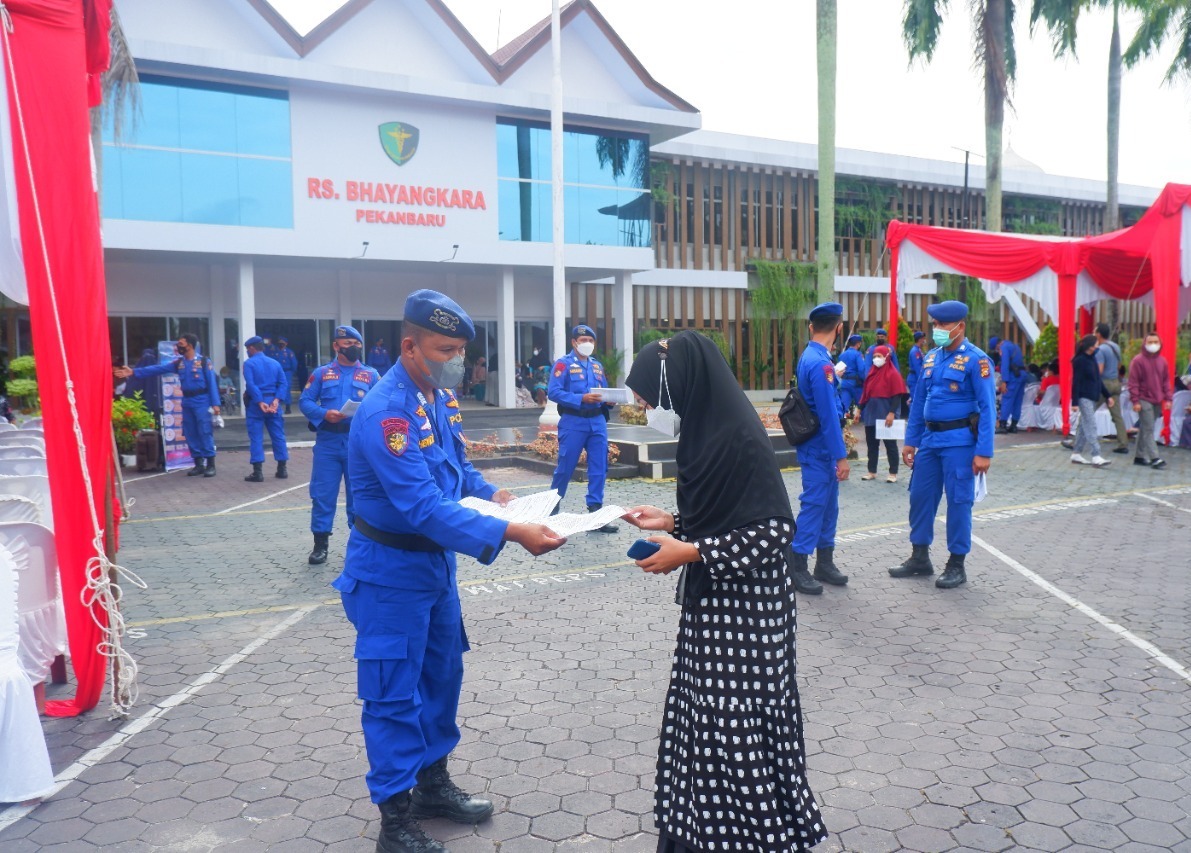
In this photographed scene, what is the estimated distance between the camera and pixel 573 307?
26.8 metres

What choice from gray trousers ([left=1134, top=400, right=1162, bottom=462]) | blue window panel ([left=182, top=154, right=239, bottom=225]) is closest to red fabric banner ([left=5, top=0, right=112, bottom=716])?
gray trousers ([left=1134, top=400, right=1162, bottom=462])

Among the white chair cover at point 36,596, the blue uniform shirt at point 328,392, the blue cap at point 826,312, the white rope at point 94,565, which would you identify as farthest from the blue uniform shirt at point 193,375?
the blue cap at point 826,312

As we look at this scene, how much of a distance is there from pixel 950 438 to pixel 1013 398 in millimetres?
12692

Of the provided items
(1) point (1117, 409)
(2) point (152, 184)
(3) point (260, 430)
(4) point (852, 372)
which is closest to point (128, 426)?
(3) point (260, 430)

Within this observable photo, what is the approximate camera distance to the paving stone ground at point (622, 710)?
3307 mm

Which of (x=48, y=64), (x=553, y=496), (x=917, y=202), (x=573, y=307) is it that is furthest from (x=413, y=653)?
(x=917, y=202)

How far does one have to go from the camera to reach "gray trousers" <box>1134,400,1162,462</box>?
12367 millimetres

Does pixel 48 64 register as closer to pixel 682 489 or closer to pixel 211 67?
pixel 682 489

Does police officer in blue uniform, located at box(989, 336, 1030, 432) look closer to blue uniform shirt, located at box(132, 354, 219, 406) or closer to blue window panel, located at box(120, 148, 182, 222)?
blue uniform shirt, located at box(132, 354, 219, 406)

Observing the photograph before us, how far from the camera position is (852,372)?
1231cm

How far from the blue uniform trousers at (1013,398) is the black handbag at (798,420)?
1319cm

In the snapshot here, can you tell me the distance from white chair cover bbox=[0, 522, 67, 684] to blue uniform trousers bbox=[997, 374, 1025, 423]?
55.9 ft

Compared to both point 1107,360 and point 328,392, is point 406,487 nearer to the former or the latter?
point 328,392

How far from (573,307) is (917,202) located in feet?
46.6
